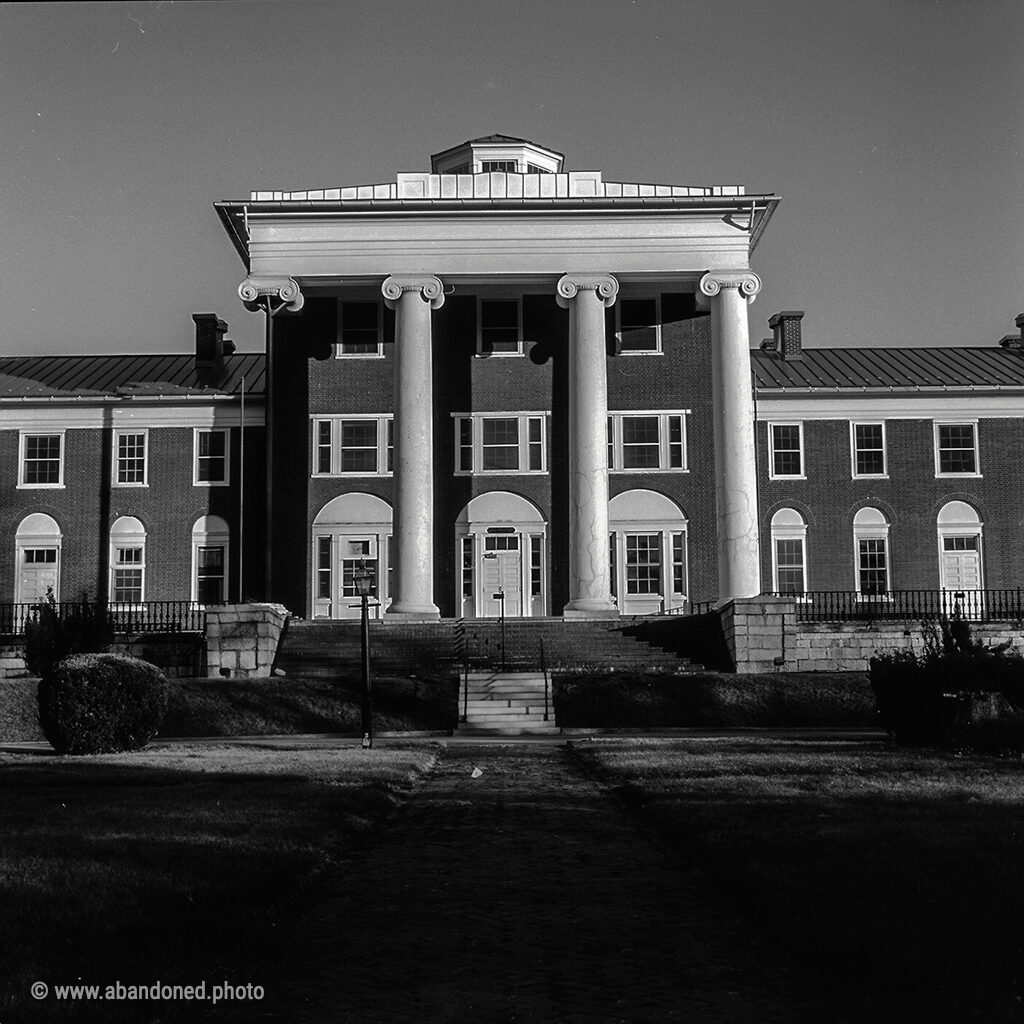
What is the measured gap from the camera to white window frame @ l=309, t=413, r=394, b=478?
163 feet

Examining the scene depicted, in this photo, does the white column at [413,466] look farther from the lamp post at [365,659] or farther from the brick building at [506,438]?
the lamp post at [365,659]

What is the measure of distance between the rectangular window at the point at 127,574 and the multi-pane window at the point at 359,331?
9.88 m

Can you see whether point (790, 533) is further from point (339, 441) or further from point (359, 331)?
point (359, 331)

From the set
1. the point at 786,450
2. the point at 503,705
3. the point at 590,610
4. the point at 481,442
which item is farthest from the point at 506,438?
the point at 503,705

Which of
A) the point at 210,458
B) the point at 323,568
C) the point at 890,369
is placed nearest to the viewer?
the point at 323,568

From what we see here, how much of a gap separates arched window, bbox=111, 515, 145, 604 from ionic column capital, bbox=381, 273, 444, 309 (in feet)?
39.6

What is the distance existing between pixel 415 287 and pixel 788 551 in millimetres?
15865

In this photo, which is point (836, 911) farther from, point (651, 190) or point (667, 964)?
point (651, 190)

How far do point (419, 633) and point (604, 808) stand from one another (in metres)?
27.7

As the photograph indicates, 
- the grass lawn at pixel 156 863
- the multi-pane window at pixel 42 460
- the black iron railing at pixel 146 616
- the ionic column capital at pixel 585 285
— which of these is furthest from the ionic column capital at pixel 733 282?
the grass lawn at pixel 156 863

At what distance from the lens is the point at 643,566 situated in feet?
162

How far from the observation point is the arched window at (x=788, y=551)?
5106 centimetres

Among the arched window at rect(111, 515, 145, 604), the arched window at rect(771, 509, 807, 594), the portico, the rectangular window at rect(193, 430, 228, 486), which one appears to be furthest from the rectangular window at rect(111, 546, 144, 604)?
the arched window at rect(771, 509, 807, 594)

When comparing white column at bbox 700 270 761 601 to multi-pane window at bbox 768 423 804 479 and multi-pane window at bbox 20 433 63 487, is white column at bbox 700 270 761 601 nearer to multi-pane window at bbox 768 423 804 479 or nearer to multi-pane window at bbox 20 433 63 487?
multi-pane window at bbox 768 423 804 479
